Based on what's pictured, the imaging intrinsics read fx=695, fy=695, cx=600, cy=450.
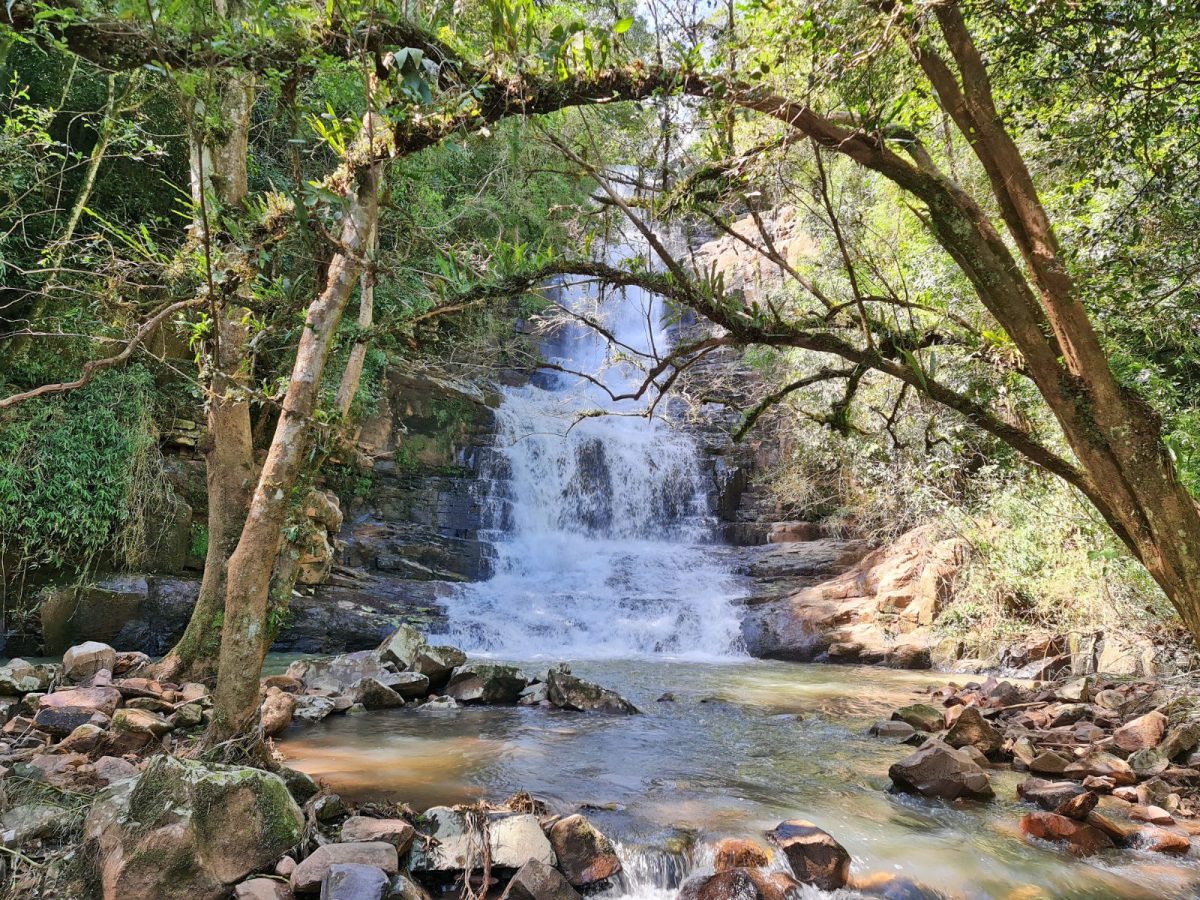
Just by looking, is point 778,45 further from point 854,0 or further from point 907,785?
point 907,785

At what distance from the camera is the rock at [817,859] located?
3.54 m

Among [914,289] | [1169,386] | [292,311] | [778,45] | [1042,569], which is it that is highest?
[914,289]

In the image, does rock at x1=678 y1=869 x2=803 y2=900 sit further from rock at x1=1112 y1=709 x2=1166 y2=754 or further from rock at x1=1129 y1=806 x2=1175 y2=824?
rock at x1=1112 y1=709 x2=1166 y2=754

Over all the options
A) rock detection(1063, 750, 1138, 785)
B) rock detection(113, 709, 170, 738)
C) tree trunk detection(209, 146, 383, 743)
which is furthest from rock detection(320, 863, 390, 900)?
rock detection(1063, 750, 1138, 785)

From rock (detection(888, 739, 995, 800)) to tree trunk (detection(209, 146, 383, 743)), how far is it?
430 cm

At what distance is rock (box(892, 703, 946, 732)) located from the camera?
21.5 ft

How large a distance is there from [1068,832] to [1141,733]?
1.92 metres

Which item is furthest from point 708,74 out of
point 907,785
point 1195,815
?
point 1195,815

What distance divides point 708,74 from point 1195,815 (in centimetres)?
529

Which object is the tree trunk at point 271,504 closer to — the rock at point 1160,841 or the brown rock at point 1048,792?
the brown rock at point 1048,792

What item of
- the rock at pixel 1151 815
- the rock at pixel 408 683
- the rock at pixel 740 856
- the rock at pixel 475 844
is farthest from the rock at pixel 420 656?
the rock at pixel 1151 815

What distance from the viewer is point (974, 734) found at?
5742 millimetres

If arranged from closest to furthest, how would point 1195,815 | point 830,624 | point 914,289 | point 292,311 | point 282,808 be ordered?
1. point 282,808
2. point 292,311
3. point 1195,815
4. point 914,289
5. point 830,624

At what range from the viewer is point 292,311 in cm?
→ 398
